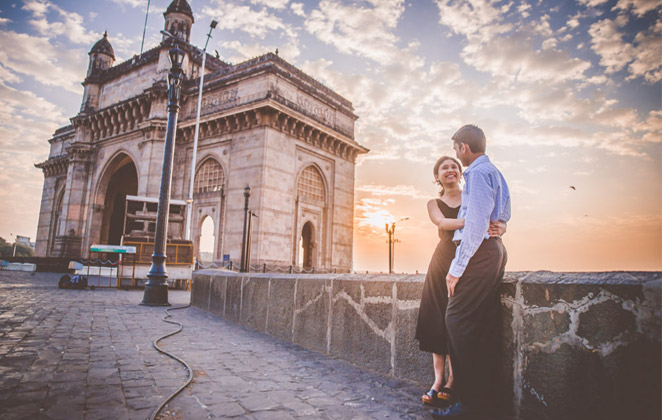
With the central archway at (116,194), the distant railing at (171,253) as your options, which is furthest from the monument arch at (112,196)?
the distant railing at (171,253)

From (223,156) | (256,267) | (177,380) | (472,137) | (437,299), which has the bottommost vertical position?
(177,380)

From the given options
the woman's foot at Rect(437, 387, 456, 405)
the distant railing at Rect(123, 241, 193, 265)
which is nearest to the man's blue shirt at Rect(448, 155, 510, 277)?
the woman's foot at Rect(437, 387, 456, 405)

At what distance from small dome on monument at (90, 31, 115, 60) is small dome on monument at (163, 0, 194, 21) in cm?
1039

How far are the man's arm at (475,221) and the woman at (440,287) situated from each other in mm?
224

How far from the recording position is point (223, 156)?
23.5 meters

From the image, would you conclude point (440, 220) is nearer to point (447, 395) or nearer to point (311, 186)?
point (447, 395)

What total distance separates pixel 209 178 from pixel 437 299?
919 inches

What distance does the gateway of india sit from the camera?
21734mm

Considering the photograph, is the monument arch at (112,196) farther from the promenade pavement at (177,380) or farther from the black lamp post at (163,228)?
the promenade pavement at (177,380)

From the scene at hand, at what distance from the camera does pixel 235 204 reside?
22297 millimetres

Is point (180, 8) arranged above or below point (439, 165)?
above

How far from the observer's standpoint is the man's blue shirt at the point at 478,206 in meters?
2.47

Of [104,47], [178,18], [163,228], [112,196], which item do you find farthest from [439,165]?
[104,47]

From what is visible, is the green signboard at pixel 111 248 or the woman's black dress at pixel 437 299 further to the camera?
the green signboard at pixel 111 248
